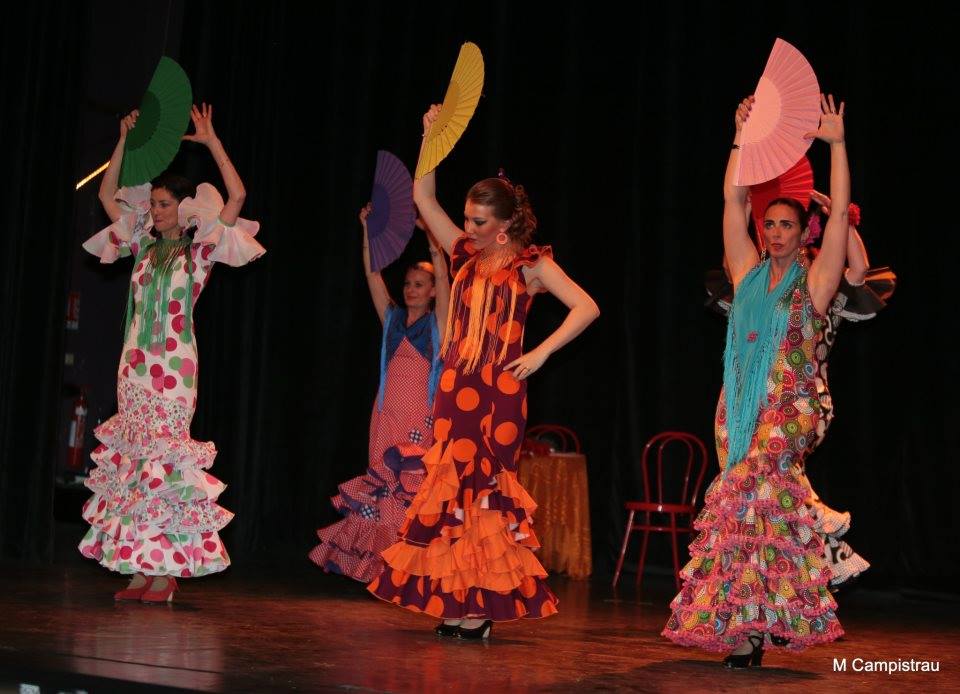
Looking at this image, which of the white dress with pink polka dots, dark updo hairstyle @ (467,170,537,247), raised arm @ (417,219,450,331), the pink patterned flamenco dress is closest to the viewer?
dark updo hairstyle @ (467,170,537,247)

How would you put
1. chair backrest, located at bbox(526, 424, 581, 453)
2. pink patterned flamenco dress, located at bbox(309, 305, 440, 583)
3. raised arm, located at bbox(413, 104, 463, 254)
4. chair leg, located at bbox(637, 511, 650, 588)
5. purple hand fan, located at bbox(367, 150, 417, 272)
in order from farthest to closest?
chair backrest, located at bbox(526, 424, 581, 453)
chair leg, located at bbox(637, 511, 650, 588)
pink patterned flamenco dress, located at bbox(309, 305, 440, 583)
purple hand fan, located at bbox(367, 150, 417, 272)
raised arm, located at bbox(413, 104, 463, 254)

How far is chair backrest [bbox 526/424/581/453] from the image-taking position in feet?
21.9

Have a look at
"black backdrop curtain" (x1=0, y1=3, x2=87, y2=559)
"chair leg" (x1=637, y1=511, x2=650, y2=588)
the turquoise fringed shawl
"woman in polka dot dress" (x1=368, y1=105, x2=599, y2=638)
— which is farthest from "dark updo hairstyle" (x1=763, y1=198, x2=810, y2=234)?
"black backdrop curtain" (x1=0, y1=3, x2=87, y2=559)

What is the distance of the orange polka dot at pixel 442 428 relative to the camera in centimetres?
408

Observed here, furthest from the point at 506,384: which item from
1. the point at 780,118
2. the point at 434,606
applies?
the point at 780,118

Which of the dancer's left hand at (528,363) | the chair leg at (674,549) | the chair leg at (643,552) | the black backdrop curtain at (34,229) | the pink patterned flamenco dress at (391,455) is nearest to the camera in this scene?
the dancer's left hand at (528,363)

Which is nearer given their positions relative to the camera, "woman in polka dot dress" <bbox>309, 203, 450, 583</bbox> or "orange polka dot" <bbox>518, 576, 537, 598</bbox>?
"orange polka dot" <bbox>518, 576, 537, 598</bbox>

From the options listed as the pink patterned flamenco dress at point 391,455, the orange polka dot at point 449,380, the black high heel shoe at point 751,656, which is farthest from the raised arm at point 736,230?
the pink patterned flamenco dress at point 391,455

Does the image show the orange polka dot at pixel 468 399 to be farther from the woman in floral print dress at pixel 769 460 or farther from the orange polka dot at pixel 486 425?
the woman in floral print dress at pixel 769 460

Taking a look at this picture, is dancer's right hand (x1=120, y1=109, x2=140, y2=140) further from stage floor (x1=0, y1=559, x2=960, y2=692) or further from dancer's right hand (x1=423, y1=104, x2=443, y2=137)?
stage floor (x1=0, y1=559, x2=960, y2=692)

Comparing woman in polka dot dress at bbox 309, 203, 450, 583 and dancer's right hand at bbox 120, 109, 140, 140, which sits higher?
dancer's right hand at bbox 120, 109, 140, 140

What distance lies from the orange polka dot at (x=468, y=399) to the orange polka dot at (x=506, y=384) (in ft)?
0.28

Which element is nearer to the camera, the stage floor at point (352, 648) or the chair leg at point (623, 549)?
the stage floor at point (352, 648)

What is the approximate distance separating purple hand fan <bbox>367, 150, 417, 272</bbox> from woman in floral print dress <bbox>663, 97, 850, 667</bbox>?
71.7 inches
